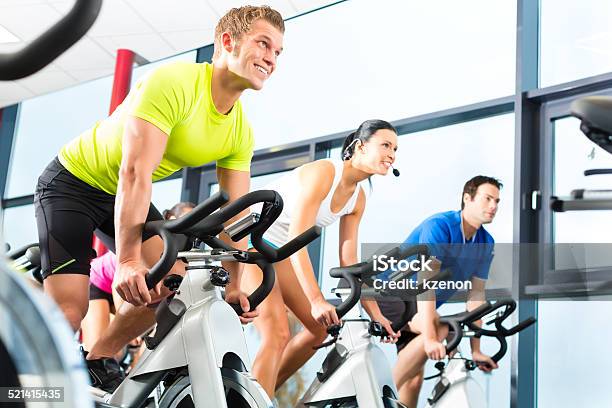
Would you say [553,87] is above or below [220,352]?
above

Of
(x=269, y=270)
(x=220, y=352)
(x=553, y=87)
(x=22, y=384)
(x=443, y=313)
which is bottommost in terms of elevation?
(x=22, y=384)

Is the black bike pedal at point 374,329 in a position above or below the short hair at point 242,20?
below

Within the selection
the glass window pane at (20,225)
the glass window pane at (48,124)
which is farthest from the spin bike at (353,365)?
the glass window pane at (20,225)

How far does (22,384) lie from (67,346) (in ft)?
0.23

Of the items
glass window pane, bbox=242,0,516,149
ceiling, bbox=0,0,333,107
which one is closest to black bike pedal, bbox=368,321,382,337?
glass window pane, bbox=242,0,516,149

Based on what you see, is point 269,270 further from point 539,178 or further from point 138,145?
point 539,178

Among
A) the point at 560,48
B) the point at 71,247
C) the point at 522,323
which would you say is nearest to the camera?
the point at 71,247

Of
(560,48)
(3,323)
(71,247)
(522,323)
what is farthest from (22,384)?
(560,48)

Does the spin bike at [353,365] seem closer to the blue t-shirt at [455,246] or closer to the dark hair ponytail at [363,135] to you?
the dark hair ponytail at [363,135]

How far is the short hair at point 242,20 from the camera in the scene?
6.40ft

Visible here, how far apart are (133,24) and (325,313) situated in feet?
10.4

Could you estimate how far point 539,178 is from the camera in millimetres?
3383

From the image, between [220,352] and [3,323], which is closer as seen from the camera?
[3,323]

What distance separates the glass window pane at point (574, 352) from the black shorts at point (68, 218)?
2.01m
